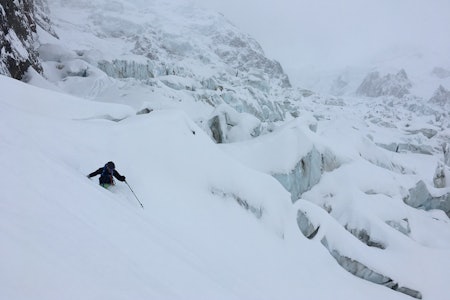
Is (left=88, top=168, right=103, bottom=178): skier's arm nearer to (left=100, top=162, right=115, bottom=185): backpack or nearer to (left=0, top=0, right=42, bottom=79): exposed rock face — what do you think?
(left=100, top=162, right=115, bottom=185): backpack

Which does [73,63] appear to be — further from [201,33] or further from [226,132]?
[201,33]

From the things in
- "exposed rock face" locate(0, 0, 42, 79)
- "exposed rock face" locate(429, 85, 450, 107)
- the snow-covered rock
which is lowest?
"exposed rock face" locate(429, 85, 450, 107)

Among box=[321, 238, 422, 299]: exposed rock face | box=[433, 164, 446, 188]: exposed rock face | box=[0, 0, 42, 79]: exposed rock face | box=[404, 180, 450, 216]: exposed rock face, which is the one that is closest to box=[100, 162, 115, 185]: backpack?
box=[321, 238, 422, 299]: exposed rock face

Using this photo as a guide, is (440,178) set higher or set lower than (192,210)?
lower

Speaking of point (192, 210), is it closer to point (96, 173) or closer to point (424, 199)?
point (96, 173)

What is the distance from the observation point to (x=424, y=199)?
35.0m

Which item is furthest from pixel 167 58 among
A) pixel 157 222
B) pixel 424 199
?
pixel 157 222

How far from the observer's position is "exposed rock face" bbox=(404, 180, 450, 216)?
3341cm

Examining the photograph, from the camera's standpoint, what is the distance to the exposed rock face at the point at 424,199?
110 ft

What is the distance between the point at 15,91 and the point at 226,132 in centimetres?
1855

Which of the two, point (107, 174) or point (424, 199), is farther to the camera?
point (424, 199)

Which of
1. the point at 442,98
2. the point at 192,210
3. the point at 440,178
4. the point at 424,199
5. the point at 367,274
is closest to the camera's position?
the point at 192,210

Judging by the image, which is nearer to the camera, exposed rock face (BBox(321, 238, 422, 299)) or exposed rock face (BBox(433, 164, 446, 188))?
exposed rock face (BBox(321, 238, 422, 299))

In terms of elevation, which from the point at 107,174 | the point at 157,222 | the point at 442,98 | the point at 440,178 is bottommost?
the point at 442,98
